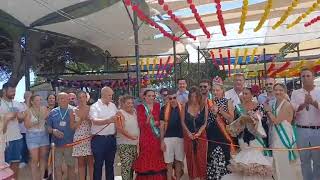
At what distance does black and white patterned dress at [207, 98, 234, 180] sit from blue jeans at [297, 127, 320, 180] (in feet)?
3.00

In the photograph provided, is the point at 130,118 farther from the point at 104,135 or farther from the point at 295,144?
the point at 295,144

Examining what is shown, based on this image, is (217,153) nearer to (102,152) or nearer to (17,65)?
(102,152)

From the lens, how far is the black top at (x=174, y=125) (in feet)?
18.9

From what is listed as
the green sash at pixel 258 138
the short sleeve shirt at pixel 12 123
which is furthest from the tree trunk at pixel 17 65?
the green sash at pixel 258 138

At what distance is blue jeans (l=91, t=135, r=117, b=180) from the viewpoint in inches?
226

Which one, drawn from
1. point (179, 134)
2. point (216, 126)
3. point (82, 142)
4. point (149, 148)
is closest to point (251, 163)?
point (216, 126)

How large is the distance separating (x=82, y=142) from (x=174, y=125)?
3.99ft

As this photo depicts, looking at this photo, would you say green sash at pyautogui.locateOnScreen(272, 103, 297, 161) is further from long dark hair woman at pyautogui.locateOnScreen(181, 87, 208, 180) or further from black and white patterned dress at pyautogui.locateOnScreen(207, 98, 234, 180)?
long dark hair woman at pyautogui.locateOnScreen(181, 87, 208, 180)

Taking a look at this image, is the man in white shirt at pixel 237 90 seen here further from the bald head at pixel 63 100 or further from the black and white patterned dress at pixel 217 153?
the bald head at pixel 63 100

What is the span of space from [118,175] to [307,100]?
3.48 meters

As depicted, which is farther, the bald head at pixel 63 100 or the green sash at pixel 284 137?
the bald head at pixel 63 100

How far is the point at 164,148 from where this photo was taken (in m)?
5.71

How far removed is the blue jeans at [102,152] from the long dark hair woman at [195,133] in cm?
97

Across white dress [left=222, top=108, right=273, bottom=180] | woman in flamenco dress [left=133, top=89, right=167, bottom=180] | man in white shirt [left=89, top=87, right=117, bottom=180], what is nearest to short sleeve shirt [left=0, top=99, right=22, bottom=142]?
man in white shirt [left=89, top=87, right=117, bottom=180]
